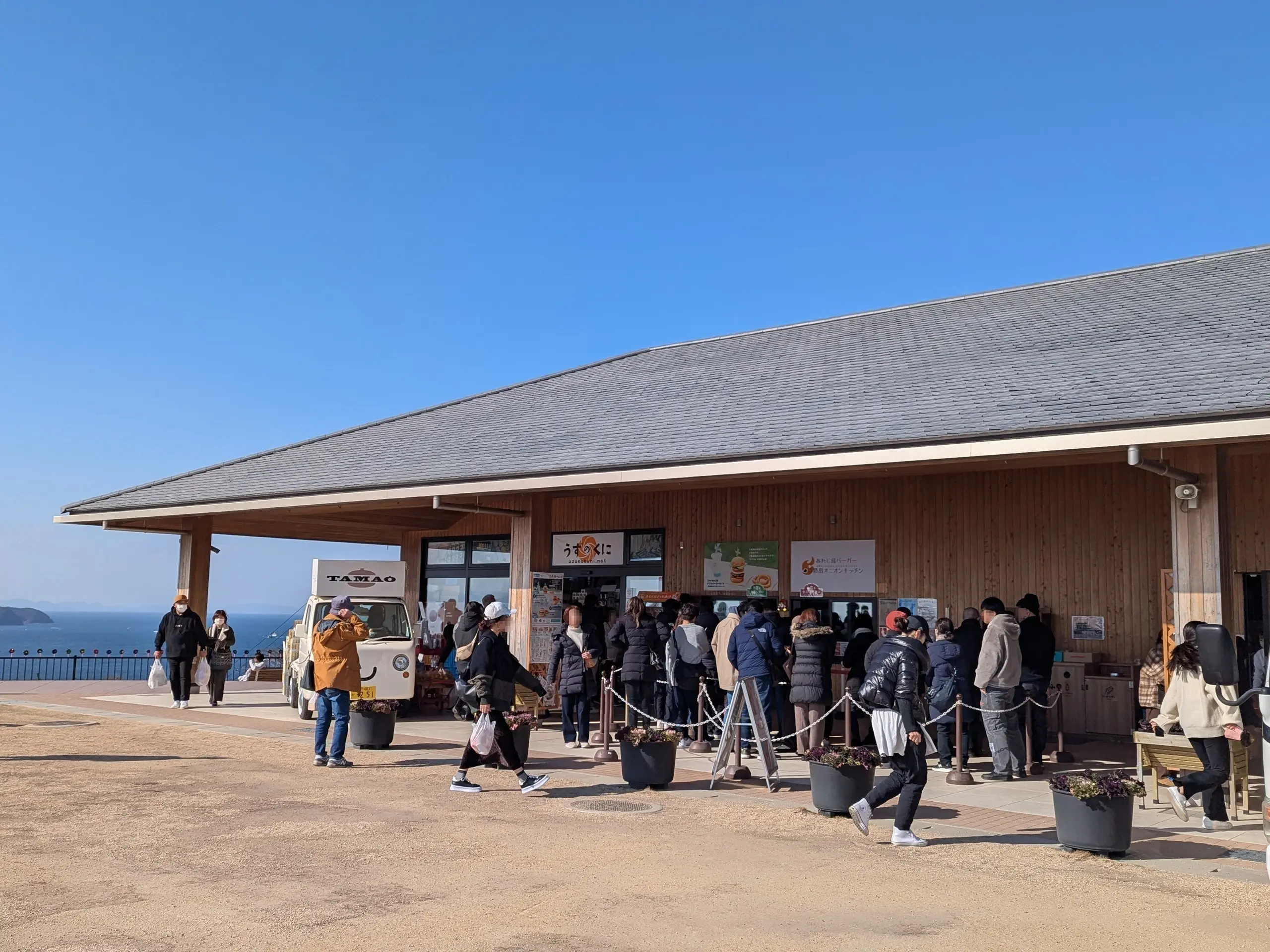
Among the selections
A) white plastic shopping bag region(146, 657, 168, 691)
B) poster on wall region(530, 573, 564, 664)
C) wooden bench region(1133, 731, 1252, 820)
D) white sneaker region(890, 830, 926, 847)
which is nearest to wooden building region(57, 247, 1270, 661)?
poster on wall region(530, 573, 564, 664)

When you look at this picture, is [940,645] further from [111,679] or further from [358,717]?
[111,679]

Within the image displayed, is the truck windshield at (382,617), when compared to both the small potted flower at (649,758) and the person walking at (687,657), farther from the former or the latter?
the small potted flower at (649,758)

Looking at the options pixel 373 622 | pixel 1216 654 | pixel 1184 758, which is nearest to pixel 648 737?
pixel 1184 758

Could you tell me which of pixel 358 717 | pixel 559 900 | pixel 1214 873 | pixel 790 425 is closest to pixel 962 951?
pixel 559 900

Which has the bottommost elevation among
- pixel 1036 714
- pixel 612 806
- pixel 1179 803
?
pixel 612 806

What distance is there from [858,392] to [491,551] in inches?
358

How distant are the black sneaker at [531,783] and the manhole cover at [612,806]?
390mm

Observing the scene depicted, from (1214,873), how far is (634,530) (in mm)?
11829

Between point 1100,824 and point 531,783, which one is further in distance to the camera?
point 531,783

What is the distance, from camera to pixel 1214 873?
23.7 ft

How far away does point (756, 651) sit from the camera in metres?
11.2

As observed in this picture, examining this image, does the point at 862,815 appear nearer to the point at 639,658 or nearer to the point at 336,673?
the point at 639,658

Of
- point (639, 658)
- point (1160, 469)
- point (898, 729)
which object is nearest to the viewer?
point (898, 729)

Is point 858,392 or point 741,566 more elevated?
point 858,392
